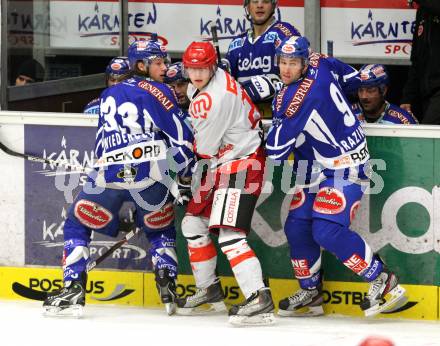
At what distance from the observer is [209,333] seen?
6.55 meters

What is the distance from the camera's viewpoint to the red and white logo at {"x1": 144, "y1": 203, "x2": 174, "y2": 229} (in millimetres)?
6980

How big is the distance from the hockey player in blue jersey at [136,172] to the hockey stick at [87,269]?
0.42 feet

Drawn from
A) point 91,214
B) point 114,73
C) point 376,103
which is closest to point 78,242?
point 91,214

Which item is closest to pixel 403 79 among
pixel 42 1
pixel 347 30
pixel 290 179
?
pixel 347 30

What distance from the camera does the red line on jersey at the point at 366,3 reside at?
8227mm

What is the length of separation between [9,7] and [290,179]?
90.4 inches

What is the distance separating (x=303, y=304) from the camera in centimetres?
692

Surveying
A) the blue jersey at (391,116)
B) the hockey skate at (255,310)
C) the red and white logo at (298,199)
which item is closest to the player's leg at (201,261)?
the hockey skate at (255,310)

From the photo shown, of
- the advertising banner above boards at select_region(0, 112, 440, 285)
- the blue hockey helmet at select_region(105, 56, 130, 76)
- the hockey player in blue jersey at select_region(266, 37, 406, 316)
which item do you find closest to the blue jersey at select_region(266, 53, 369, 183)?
the hockey player in blue jersey at select_region(266, 37, 406, 316)

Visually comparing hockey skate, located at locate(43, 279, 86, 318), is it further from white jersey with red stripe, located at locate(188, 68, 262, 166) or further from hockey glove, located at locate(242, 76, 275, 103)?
hockey glove, located at locate(242, 76, 275, 103)

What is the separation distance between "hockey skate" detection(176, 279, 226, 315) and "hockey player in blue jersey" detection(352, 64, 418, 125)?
1.24 metres

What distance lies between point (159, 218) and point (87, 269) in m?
0.46

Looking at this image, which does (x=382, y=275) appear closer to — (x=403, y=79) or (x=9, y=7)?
(x=403, y=79)

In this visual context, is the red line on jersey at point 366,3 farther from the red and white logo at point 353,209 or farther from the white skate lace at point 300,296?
the white skate lace at point 300,296
